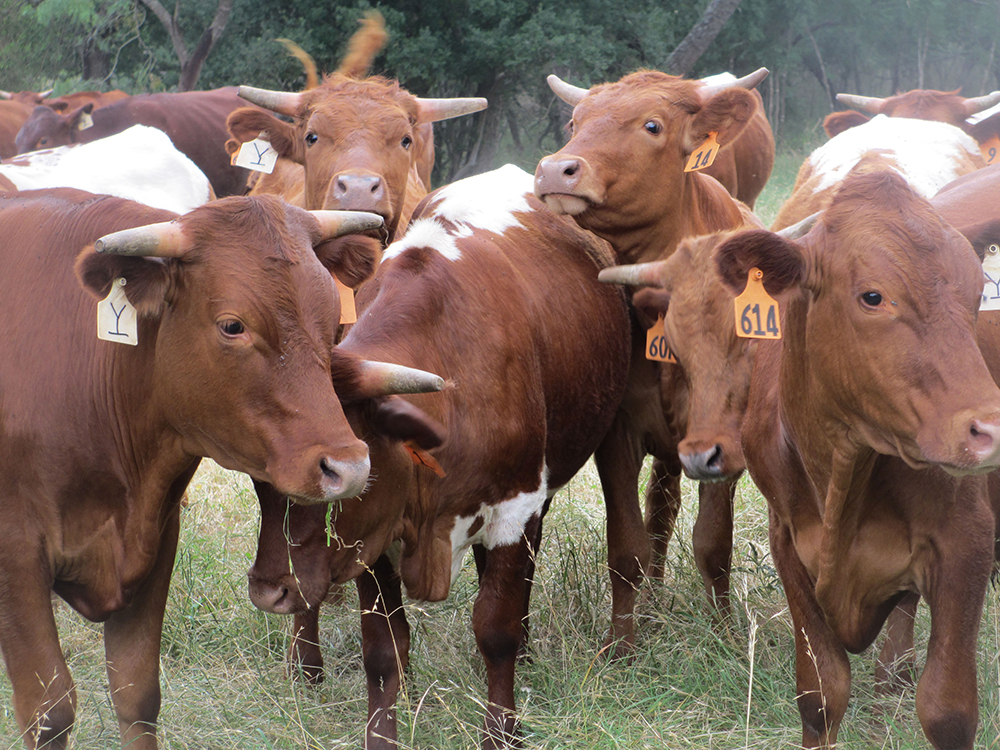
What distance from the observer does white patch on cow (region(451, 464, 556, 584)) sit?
3521 millimetres

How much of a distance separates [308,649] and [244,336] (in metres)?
1.89

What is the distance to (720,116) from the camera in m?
4.27

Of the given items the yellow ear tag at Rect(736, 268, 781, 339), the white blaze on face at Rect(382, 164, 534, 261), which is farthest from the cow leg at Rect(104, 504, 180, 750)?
the yellow ear tag at Rect(736, 268, 781, 339)

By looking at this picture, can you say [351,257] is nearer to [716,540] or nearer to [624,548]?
[624,548]

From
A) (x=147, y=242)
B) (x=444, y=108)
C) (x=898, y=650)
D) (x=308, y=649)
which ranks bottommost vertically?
(x=308, y=649)

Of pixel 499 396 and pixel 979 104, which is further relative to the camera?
pixel 979 104

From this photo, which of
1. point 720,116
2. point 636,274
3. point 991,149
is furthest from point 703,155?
point 991,149

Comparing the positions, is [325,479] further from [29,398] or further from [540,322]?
[540,322]

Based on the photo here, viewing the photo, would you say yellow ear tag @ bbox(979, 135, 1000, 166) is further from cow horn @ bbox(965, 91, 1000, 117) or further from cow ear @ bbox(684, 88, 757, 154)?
cow ear @ bbox(684, 88, 757, 154)

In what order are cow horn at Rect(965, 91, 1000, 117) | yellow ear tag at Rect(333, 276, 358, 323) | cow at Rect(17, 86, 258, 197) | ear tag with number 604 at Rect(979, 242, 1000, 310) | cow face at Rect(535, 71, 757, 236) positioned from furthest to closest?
cow at Rect(17, 86, 258, 197) < cow horn at Rect(965, 91, 1000, 117) < cow face at Rect(535, 71, 757, 236) < yellow ear tag at Rect(333, 276, 358, 323) < ear tag with number 604 at Rect(979, 242, 1000, 310)

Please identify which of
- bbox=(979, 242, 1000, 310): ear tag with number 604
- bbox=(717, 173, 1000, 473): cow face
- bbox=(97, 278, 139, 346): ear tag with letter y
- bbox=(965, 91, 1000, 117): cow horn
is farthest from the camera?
bbox=(965, 91, 1000, 117): cow horn

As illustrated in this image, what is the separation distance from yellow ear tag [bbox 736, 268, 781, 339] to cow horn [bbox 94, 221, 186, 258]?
147 cm

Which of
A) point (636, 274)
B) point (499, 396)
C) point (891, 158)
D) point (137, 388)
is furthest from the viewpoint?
point (891, 158)

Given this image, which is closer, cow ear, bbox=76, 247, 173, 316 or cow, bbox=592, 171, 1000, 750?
cow, bbox=592, 171, 1000, 750
